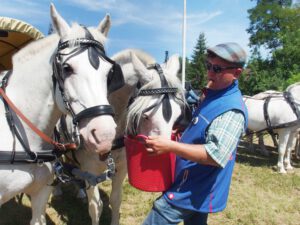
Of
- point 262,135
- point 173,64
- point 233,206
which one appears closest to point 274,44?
point 262,135

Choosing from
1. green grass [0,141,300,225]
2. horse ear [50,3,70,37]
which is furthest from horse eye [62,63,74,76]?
green grass [0,141,300,225]

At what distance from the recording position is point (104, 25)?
7.43ft

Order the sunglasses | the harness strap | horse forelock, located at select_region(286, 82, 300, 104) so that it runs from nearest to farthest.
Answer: the sunglasses < the harness strap < horse forelock, located at select_region(286, 82, 300, 104)

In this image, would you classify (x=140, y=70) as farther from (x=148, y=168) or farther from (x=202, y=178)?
(x=202, y=178)

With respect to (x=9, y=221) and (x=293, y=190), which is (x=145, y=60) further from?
(x=293, y=190)

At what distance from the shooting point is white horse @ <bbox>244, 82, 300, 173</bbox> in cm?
705

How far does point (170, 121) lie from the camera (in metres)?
2.44

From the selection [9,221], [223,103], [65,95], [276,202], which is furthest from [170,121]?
[276,202]

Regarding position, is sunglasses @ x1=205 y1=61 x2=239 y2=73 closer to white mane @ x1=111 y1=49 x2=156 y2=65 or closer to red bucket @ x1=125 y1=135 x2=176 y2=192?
red bucket @ x1=125 y1=135 x2=176 y2=192

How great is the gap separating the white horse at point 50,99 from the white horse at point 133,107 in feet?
1.99

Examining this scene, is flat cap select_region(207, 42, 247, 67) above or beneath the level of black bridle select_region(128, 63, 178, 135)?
above

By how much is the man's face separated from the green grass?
2.76 meters

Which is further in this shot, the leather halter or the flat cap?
the flat cap

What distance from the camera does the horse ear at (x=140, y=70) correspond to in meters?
2.70
